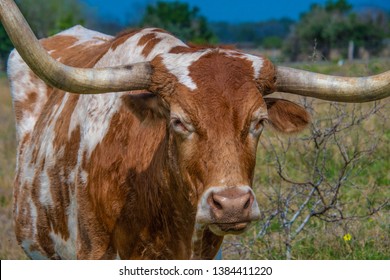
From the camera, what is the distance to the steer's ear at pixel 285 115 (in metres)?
5.04

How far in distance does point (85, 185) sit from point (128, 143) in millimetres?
373

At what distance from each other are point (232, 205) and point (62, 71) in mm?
1098

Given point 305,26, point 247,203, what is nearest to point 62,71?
point 247,203

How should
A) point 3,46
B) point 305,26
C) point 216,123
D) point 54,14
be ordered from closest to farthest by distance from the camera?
point 216,123
point 3,46
point 54,14
point 305,26

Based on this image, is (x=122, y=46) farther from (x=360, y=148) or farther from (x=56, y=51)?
(x=360, y=148)

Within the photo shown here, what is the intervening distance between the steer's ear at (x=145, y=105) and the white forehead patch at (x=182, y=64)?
7.6 inches

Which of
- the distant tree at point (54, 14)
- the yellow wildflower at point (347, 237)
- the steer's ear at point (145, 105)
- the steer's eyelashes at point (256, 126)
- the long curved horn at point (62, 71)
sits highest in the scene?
the distant tree at point (54, 14)

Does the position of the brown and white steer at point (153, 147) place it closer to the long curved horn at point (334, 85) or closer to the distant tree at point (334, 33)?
the long curved horn at point (334, 85)

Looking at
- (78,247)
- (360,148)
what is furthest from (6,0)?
(360,148)

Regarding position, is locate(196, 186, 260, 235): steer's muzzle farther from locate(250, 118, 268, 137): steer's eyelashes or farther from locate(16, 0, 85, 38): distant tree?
locate(16, 0, 85, 38): distant tree

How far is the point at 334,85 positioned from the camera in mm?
4859

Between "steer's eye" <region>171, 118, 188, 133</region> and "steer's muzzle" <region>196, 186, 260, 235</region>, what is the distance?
400 millimetres

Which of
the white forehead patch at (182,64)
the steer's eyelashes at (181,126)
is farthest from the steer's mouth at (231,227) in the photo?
the white forehead patch at (182,64)

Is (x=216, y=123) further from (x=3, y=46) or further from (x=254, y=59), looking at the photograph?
(x=3, y=46)
